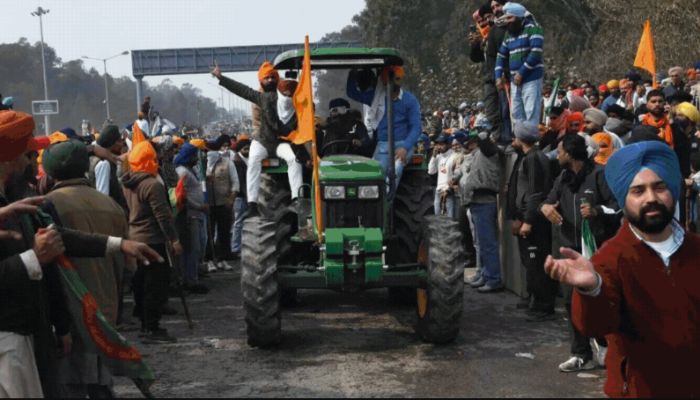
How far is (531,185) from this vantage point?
9.32m

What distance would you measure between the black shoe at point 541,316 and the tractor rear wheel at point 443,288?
1445mm

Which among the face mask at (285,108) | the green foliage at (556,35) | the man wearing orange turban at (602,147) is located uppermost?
the green foliage at (556,35)

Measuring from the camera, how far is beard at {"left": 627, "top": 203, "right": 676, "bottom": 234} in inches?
144

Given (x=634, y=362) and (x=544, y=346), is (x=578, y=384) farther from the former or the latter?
(x=634, y=362)

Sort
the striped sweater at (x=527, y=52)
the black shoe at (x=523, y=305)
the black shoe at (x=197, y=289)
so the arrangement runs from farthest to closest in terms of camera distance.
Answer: the black shoe at (x=197, y=289) → the striped sweater at (x=527, y=52) → the black shoe at (x=523, y=305)

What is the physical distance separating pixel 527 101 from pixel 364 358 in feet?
16.7

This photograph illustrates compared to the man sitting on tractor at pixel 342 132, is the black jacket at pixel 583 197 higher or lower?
lower

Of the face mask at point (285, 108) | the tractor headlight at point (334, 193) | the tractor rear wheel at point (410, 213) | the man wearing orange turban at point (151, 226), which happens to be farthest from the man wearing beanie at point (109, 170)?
the tractor rear wheel at point (410, 213)

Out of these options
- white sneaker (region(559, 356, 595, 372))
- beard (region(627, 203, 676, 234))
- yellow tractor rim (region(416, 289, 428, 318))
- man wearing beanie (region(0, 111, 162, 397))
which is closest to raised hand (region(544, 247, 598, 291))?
beard (region(627, 203, 676, 234))

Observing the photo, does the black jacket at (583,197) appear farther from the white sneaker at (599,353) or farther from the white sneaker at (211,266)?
the white sneaker at (211,266)

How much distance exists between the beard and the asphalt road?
3182mm

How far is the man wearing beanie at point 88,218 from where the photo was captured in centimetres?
575

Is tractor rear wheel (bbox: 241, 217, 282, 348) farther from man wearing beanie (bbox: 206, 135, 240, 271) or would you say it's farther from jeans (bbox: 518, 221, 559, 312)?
man wearing beanie (bbox: 206, 135, 240, 271)

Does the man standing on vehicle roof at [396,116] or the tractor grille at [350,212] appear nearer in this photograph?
the tractor grille at [350,212]
